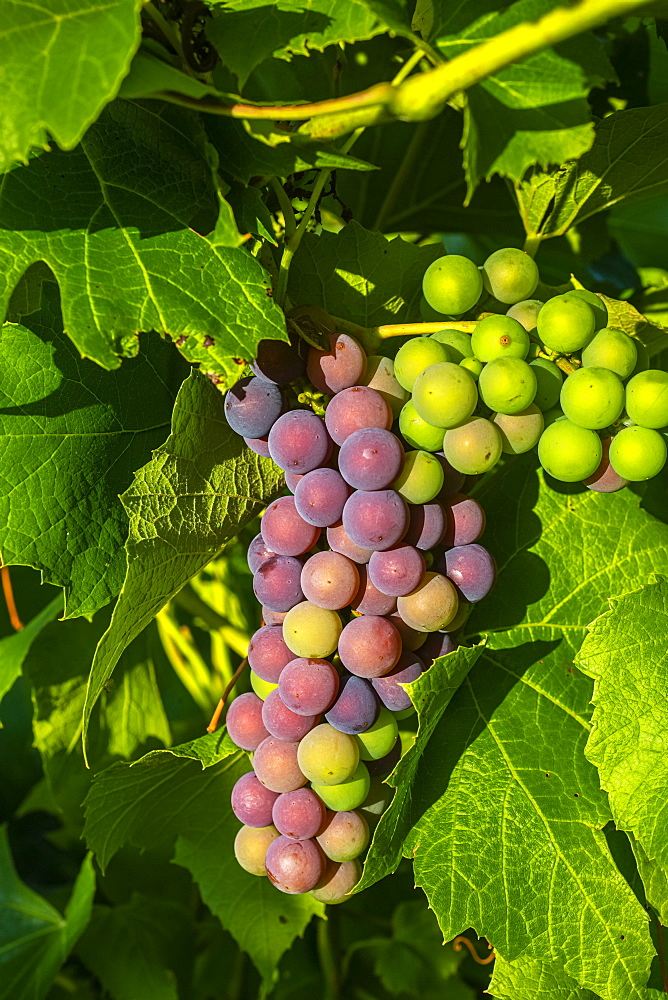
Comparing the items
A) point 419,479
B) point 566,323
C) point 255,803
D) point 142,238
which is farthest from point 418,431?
point 255,803

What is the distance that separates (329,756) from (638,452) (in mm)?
351

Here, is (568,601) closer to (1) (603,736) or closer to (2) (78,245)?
(1) (603,736)

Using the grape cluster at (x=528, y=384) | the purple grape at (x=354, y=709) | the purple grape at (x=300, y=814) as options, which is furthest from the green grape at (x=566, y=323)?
the purple grape at (x=300, y=814)

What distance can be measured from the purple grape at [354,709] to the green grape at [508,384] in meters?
0.26

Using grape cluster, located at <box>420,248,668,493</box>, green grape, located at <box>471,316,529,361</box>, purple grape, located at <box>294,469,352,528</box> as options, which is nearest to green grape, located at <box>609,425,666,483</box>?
grape cluster, located at <box>420,248,668,493</box>

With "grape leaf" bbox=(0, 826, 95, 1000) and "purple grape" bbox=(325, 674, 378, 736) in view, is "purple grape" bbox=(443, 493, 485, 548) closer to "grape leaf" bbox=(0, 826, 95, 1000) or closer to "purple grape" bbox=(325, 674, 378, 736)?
"purple grape" bbox=(325, 674, 378, 736)

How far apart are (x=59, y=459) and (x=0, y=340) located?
0.38ft

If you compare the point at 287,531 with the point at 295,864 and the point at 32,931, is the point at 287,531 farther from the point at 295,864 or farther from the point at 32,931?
the point at 32,931

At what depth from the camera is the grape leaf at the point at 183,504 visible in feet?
2.15

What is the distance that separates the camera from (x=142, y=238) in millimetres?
A: 621

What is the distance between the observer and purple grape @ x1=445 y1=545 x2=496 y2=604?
0.70 m

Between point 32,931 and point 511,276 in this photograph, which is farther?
point 32,931

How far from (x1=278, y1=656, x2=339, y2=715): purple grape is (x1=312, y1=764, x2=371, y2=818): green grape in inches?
1.8

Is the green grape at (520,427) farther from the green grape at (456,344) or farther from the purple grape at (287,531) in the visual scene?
the purple grape at (287,531)
